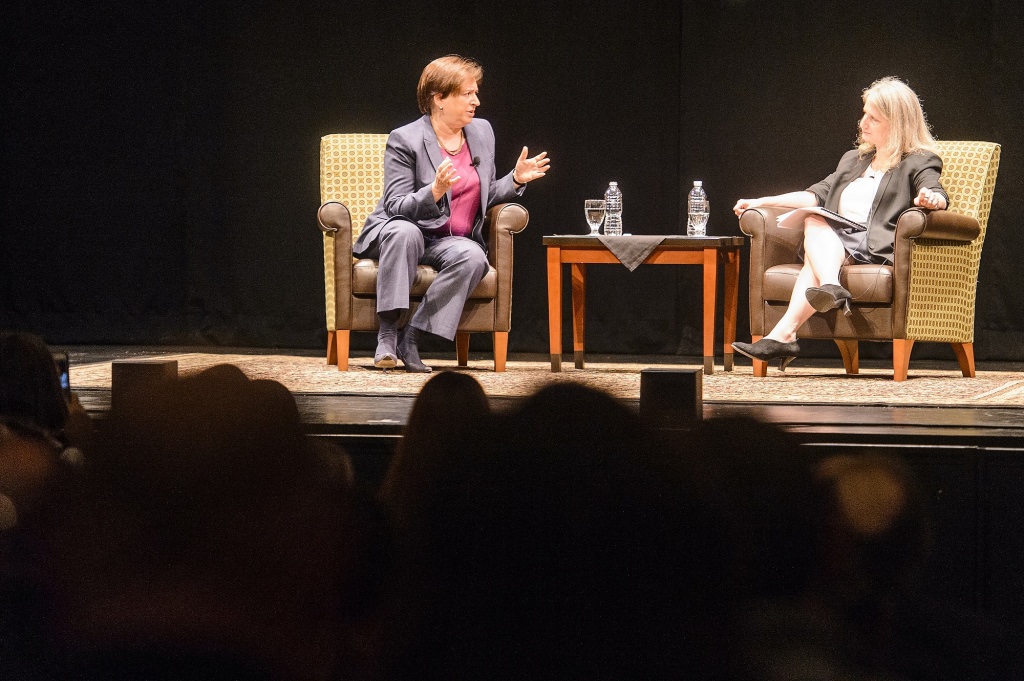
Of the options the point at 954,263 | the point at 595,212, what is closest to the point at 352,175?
the point at 595,212

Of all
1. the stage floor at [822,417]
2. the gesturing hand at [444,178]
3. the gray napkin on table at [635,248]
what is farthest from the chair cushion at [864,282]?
the stage floor at [822,417]

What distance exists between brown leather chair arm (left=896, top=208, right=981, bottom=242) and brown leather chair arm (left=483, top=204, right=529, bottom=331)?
4.65 feet

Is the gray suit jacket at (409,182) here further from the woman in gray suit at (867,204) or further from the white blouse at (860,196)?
the white blouse at (860,196)

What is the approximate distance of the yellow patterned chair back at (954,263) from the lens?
14.2 ft

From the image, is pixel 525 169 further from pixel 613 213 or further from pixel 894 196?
pixel 894 196

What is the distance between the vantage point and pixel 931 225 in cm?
421

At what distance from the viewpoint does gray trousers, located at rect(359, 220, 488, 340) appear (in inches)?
175

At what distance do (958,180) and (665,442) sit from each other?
4058 mm

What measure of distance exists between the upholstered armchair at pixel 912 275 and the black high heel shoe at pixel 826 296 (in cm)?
12

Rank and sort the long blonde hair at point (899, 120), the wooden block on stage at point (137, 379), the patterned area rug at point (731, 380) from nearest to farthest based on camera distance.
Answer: the wooden block on stage at point (137, 379) < the patterned area rug at point (731, 380) < the long blonde hair at point (899, 120)

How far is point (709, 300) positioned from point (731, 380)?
55 centimetres

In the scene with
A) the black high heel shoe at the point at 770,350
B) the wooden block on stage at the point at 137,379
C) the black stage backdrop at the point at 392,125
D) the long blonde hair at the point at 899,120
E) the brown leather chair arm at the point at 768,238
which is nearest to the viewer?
the wooden block on stage at the point at 137,379

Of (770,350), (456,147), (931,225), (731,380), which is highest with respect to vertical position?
(456,147)

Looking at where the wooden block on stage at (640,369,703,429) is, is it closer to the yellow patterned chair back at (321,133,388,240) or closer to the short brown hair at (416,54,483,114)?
the short brown hair at (416,54,483,114)
